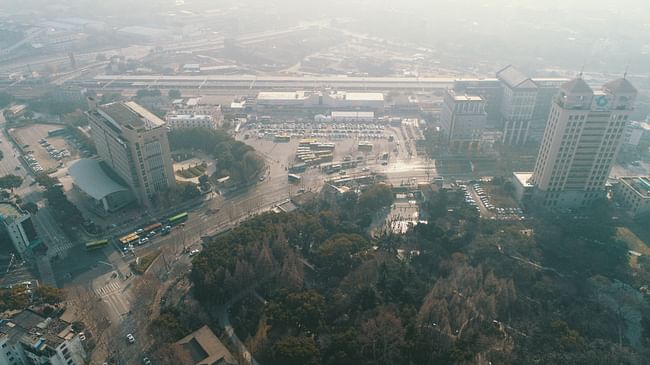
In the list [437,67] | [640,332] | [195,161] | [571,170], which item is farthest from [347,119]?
[640,332]

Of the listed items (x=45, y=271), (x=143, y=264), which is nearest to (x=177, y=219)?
(x=143, y=264)

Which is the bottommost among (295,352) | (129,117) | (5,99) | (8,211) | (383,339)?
(5,99)

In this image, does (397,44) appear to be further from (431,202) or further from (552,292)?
(552,292)

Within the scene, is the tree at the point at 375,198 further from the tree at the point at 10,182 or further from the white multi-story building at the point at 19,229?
the tree at the point at 10,182

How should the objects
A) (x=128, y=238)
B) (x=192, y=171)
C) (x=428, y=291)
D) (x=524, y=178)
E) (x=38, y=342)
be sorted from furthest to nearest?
1. (x=192, y=171)
2. (x=524, y=178)
3. (x=128, y=238)
4. (x=428, y=291)
5. (x=38, y=342)

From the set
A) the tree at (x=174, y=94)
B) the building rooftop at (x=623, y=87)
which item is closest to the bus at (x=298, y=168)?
the building rooftop at (x=623, y=87)

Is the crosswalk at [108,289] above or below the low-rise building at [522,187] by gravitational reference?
below

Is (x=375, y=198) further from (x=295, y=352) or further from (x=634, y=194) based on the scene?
(x=634, y=194)
